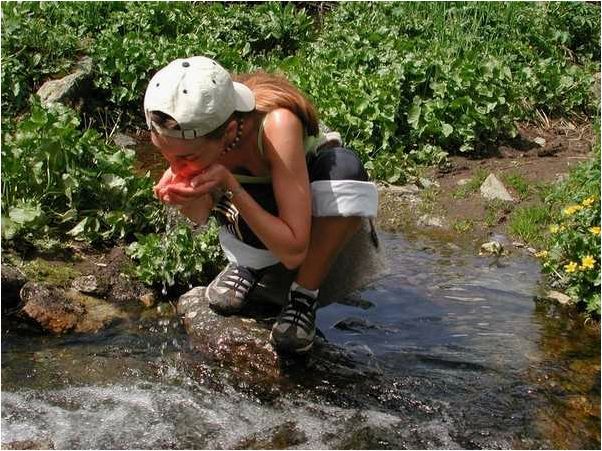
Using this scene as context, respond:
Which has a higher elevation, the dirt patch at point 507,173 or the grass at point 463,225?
the dirt patch at point 507,173

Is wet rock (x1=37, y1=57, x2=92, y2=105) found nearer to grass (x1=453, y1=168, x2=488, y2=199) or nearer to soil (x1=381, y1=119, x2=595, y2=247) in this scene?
soil (x1=381, y1=119, x2=595, y2=247)

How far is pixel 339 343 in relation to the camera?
3.69 m

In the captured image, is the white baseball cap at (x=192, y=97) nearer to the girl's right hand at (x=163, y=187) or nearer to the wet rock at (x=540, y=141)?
the girl's right hand at (x=163, y=187)

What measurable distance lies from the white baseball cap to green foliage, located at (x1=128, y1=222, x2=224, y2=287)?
1.20 meters

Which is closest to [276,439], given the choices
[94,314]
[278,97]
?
[278,97]

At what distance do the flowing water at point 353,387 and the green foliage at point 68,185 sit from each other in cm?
71

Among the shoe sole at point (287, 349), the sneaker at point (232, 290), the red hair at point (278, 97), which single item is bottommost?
the shoe sole at point (287, 349)

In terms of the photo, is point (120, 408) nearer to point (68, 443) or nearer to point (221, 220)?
point (68, 443)

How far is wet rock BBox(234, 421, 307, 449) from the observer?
113 inches

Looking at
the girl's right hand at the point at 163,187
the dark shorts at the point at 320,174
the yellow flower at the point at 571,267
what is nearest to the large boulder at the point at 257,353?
the dark shorts at the point at 320,174

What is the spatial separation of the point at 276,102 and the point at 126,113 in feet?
12.6

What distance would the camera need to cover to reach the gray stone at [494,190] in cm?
568

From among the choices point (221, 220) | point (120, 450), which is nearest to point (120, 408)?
point (120, 450)

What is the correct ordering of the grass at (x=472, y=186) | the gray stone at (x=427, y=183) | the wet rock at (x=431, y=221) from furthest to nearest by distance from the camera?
1. the gray stone at (x=427, y=183)
2. the grass at (x=472, y=186)
3. the wet rock at (x=431, y=221)
